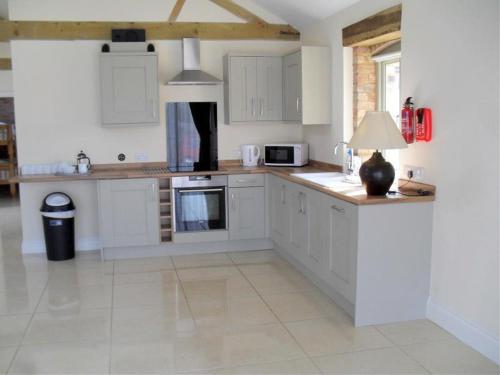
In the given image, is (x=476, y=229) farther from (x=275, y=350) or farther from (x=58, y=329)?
(x=58, y=329)

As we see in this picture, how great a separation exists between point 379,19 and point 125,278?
10.2 ft

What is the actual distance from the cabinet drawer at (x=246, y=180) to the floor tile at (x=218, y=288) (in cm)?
117

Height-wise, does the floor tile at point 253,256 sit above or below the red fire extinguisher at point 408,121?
below

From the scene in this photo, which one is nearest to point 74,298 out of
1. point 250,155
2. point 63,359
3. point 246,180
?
point 63,359

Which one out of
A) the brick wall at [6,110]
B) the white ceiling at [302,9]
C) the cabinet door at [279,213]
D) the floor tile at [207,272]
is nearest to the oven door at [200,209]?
the cabinet door at [279,213]

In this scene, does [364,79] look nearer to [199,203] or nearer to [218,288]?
[199,203]

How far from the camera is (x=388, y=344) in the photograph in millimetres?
3559

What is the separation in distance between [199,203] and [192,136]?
0.83m

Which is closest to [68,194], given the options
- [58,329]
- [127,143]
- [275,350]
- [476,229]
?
[127,143]

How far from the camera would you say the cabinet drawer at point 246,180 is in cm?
586

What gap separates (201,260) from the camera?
5.69 metres

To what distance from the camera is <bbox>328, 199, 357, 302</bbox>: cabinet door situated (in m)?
3.86

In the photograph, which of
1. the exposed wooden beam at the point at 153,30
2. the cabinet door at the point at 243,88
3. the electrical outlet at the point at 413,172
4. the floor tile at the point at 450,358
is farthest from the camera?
the cabinet door at the point at 243,88

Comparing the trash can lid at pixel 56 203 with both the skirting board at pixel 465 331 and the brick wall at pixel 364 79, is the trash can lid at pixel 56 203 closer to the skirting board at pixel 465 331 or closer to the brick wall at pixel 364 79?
the brick wall at pixel 364 79
